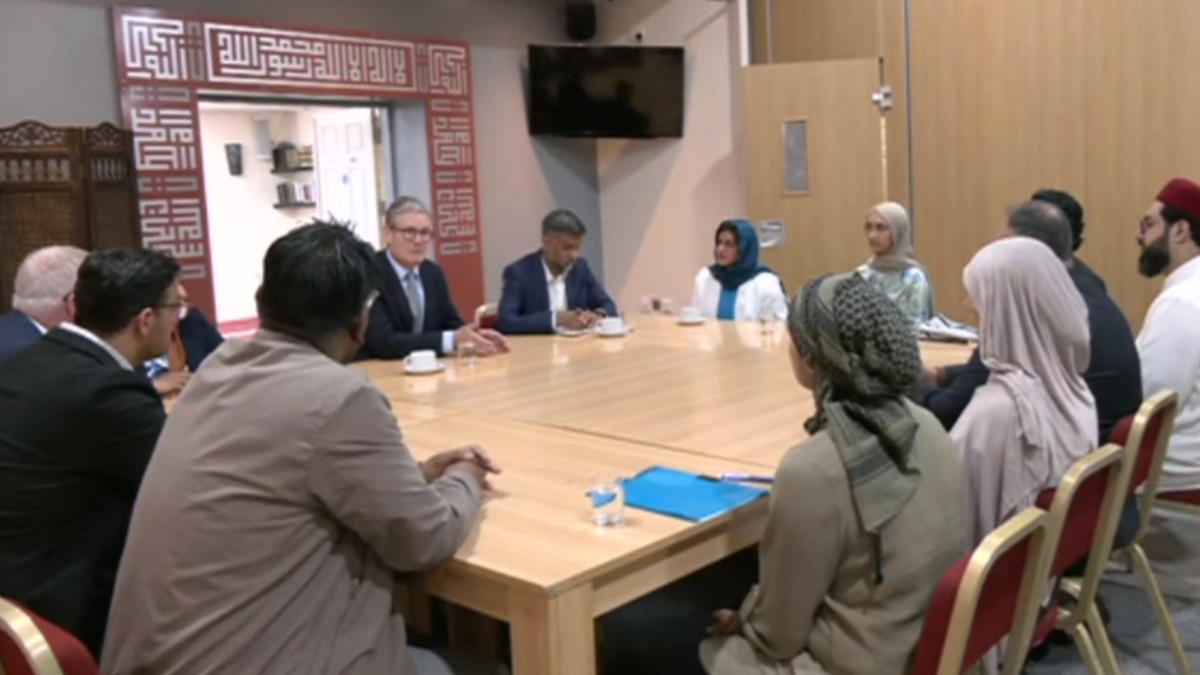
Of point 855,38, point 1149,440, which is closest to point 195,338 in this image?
point 1149,440

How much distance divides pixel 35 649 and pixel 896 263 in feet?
13.3

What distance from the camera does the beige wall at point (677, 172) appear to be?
6633 millimetres

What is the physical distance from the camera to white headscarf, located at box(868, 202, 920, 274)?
4676 mm

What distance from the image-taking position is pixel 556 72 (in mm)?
6719

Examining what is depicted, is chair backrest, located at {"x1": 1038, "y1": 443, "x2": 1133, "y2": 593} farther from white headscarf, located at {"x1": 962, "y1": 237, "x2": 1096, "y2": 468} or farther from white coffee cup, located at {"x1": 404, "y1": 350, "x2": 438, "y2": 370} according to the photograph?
white coffee cup, located at {"x1": 404, "y1": 350, "x2": 438, "y2": 370}

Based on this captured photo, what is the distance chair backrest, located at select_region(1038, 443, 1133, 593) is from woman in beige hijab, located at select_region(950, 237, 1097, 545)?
164mm

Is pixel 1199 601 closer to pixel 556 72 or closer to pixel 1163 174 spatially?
pixel 1163 174

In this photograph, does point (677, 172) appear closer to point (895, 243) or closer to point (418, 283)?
point (895, 243)

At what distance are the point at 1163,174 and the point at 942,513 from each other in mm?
4109

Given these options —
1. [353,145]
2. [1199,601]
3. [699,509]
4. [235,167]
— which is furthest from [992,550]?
[235,167]

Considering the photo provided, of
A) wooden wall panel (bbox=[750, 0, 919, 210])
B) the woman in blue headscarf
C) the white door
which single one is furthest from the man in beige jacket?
the white door

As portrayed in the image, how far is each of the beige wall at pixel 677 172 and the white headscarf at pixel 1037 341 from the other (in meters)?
4.41

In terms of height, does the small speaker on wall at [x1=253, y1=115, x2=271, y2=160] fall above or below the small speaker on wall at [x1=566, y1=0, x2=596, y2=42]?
below

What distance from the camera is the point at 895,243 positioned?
186 inches
